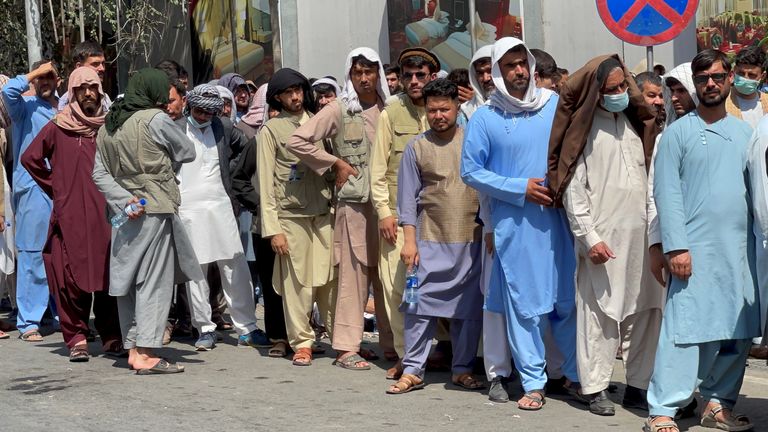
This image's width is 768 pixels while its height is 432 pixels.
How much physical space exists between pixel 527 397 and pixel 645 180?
4.27 feet

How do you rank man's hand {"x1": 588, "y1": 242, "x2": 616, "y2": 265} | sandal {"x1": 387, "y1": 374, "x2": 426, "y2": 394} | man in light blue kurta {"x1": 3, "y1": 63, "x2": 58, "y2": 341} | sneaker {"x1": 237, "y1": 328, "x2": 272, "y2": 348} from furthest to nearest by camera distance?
man in light blue kurta {"x1": 3, "y1": 63, "x2": 58, "y2": 341} → sneaker {"x1": 237, "y1": 328, "x2": 272, "y2": 348} → sandal {"x1": 387, "y1": 374, "x2": 426, "y2": 394} → man's hand {"x1": 588, "y1": 242, "x2": 616, "y2": 265}

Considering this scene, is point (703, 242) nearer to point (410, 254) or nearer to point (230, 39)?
point (410, 254)

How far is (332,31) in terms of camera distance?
1678 cm

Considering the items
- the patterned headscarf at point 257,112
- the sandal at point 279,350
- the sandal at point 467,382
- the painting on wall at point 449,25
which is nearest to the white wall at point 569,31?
the painting on wall at point 449,25

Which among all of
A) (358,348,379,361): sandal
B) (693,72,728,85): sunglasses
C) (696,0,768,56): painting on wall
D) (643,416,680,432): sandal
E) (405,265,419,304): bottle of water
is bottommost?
(358,348,379,361): sandal

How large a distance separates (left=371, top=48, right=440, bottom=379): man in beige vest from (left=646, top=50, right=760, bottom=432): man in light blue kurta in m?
2.11

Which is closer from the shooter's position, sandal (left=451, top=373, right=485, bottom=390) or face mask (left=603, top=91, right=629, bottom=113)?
face mask (left=603, top=91, right=629, bottom=113)

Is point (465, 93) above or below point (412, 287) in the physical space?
above

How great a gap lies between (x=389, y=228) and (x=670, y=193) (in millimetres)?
2137

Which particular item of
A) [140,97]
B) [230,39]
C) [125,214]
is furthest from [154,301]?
[230,39]

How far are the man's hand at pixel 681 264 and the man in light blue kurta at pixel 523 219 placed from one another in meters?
→ 0.89

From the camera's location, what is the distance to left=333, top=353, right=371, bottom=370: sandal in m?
8.45

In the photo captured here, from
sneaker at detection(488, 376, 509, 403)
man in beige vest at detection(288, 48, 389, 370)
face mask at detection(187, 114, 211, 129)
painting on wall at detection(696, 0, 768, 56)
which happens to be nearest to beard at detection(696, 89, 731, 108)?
sneaker at detection(488, 376, 509, 403)

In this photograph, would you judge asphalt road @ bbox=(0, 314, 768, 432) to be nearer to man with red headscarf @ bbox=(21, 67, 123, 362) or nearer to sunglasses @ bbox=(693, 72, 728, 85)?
man with red headscarf @ bbox=(21, 67, 123, 362)
